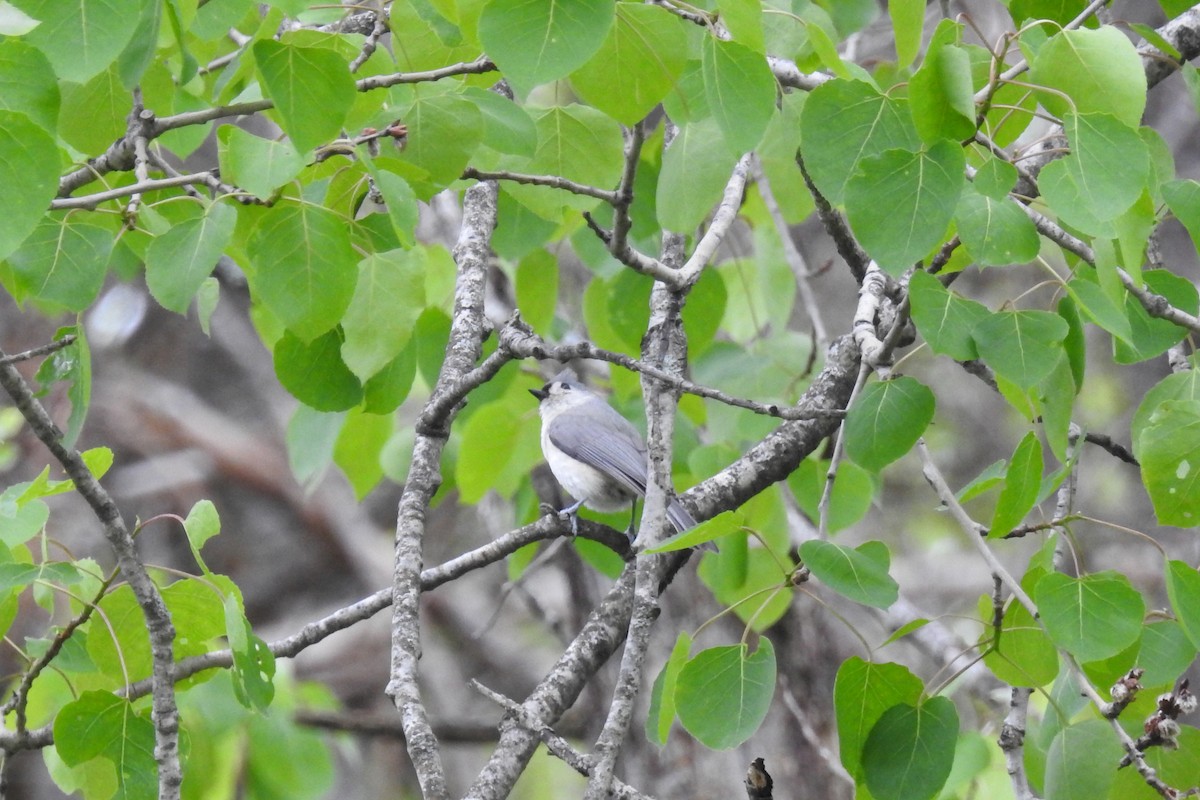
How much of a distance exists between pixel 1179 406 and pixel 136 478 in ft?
20.9

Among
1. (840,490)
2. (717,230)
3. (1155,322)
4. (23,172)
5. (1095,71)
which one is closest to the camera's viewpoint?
(23,172)

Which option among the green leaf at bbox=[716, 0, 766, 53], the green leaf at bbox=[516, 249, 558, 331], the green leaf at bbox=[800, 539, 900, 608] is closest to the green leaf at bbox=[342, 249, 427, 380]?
the green leaf at bbox=[716, 0, 766, 53]

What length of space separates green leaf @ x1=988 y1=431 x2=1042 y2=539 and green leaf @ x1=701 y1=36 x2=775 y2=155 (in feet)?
2.02

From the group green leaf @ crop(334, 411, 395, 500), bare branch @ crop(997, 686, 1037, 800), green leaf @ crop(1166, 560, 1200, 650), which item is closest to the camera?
green leaf @ crop(1166, 560, 1200, 650)

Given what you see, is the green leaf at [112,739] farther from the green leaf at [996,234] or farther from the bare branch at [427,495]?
Answer: the green leaf at [996,234]

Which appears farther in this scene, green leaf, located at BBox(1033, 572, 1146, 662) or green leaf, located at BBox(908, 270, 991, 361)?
green leaf, located at BBox(908, 270, 991, 361)

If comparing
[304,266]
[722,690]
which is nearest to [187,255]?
[304,266]

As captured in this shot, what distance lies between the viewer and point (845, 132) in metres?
1.71

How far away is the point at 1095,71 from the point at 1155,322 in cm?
60

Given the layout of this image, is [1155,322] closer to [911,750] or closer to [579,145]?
[911,750]

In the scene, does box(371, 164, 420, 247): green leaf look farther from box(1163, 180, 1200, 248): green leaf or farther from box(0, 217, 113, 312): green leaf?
box(1163, 180, 1200, 248): green leaf

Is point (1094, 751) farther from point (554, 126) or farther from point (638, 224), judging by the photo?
point (638, 224)

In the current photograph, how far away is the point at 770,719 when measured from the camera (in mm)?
4438

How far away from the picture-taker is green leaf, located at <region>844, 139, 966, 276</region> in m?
1.59
